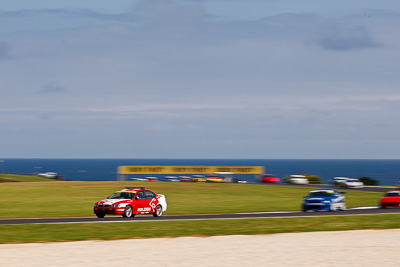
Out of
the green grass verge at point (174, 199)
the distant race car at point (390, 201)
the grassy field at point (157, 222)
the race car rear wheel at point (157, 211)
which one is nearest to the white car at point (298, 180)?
the green grass verge at point (174, 199)

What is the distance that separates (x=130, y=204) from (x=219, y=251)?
15.0m

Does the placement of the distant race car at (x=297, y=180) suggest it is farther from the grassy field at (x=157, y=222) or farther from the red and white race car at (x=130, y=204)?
the red and white race car at (x=130, y=204)

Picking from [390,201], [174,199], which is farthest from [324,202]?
[174,199]

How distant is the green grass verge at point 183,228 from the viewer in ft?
73.4

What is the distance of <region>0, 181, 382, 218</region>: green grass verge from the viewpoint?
4159cm

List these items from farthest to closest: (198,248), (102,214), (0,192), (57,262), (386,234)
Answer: (0,192) < (102,214) < (386,234) < (198,248) < (57,262)

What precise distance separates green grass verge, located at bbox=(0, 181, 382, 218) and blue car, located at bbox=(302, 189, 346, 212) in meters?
4.15

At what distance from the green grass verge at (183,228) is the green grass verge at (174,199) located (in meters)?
10.6

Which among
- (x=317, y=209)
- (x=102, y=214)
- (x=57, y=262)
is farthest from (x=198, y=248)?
(x=317, y=209)

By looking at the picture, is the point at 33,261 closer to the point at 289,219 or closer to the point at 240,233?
the point at 240,233

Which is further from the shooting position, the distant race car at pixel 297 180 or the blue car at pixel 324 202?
the distant race car at pixel 297 180

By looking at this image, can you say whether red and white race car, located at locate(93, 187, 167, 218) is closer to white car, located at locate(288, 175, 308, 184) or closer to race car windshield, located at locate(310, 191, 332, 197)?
race car windshield, located at locate(310, 191, 332, 197)

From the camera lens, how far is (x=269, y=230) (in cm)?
2459

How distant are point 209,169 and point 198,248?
72895 mm
